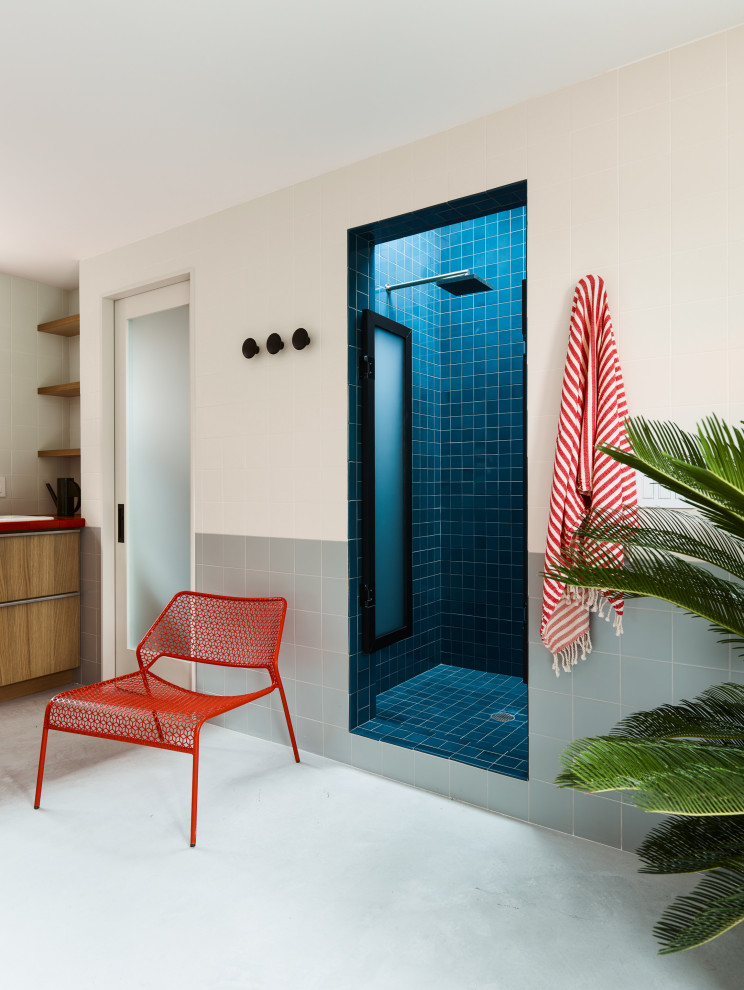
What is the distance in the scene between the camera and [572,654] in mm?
2059

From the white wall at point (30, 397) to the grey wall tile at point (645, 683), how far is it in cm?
362

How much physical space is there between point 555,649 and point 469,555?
172cm

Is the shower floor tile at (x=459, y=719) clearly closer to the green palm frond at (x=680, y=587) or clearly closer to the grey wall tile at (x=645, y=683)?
the grey wall tile at (x=645, y=683)

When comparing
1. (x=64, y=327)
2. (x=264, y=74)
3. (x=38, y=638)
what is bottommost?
(x=38, y=638)

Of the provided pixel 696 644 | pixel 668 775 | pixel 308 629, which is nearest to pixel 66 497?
pixel 308 629

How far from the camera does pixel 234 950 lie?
1572 millimetres

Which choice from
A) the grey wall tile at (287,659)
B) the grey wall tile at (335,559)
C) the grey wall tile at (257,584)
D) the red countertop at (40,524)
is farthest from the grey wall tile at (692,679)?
the red countertop at (40,524)

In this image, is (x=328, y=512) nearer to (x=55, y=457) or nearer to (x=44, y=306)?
(x=55, y=457)

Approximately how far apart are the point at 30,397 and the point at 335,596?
267 centimetres

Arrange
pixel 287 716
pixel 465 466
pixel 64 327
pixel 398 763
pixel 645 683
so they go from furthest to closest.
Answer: pixel 64 327 < pixel 465 466 < pixel 287 716 < pixel 398 763 < pixel 645 683

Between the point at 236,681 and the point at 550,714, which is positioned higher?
the point at 550,714

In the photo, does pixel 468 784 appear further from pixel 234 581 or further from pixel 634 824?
pixel 234 581

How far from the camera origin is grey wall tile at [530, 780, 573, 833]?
82.3 inches

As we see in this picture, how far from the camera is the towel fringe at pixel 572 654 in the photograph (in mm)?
2041
